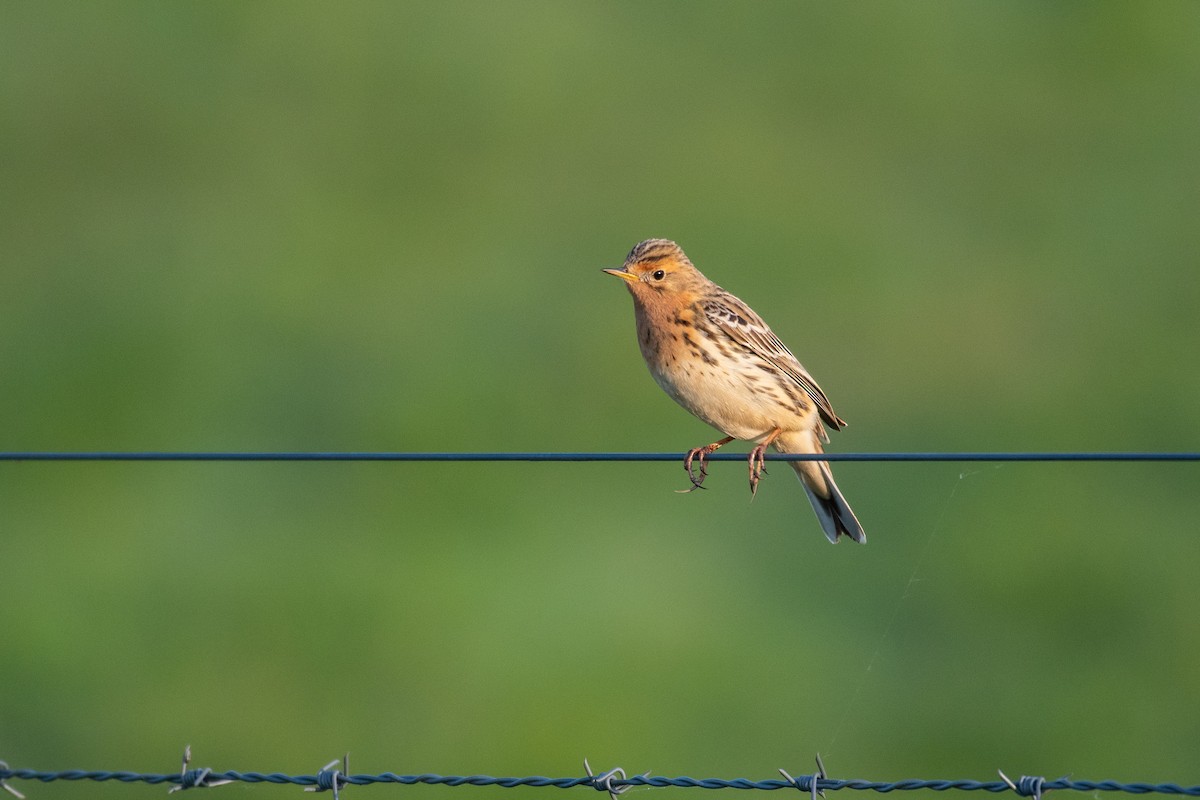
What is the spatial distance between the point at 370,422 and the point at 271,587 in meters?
2.95

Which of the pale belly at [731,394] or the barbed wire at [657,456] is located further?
the pale belly at [731,394]

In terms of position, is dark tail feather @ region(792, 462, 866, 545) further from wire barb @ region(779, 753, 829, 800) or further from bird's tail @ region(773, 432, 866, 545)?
wire barb @ region(779, 753, 829, 800)

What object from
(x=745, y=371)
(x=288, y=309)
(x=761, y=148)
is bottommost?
(x=745, y=371)

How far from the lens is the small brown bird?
357 inches

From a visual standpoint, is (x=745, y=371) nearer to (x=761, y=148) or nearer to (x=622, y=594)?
(x=622, y=594)

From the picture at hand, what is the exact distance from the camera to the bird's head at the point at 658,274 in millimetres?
9266

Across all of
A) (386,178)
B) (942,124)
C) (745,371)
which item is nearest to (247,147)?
(386,178)

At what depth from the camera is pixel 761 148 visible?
2409 centimetres

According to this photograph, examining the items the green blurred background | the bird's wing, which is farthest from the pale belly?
the green blurred background

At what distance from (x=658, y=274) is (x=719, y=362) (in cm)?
58

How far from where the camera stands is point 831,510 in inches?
384

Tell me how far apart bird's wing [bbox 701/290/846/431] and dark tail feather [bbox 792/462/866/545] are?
28 centimetres

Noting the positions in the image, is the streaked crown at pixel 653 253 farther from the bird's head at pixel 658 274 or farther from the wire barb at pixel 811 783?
the wire barb at pixel 811 783

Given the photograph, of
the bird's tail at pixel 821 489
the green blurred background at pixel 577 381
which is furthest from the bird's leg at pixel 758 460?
the green blurred background at pixel 577 381
